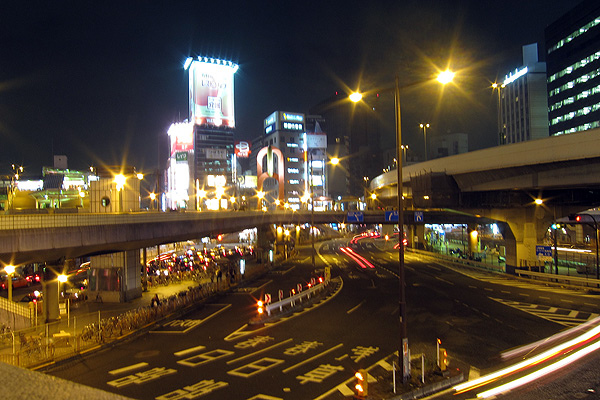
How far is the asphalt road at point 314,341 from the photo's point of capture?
13.2 meters

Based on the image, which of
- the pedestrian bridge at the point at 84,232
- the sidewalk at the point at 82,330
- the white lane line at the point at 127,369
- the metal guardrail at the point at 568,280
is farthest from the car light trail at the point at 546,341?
the pedestrian bridge at the point at 84,232

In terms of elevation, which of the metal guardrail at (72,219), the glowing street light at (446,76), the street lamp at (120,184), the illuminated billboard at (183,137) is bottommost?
the metal guardrail at (72,219)

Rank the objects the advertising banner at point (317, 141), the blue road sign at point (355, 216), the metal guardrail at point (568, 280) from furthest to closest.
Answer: the advertising banner at point (317, 141) < the blue road sign at point (355, 216) < the metal guardrail at point (568, 280)

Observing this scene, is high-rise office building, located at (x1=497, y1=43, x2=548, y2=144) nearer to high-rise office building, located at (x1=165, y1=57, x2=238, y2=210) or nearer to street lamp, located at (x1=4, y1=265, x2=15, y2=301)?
high-rise office building, located at (x1=165, y1=57, x2=238, y2=210)

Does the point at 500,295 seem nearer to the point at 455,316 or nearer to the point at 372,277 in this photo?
the point at 455,316

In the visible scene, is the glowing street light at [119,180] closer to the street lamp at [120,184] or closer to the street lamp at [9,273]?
the street lamp at [120,184]

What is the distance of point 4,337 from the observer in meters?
15.3

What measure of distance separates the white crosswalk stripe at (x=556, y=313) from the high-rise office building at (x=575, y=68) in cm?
7710

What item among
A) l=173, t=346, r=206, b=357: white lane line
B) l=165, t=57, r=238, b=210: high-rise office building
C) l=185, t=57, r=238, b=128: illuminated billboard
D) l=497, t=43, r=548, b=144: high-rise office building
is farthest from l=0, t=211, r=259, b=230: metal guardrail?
l=185, t=57, r=238, b=128: illuminated billboard

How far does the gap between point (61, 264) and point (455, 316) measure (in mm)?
20311

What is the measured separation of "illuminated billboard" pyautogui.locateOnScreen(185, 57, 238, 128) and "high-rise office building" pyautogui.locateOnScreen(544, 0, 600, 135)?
114589 millimetres

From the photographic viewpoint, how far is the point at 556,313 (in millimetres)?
22359

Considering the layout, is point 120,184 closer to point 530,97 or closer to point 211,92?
point 530,97

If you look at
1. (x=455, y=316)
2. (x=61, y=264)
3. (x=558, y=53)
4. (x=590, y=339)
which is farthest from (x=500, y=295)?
(x=558, y=53)
